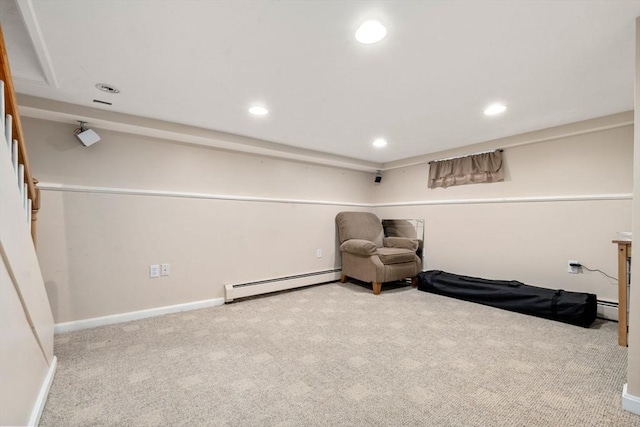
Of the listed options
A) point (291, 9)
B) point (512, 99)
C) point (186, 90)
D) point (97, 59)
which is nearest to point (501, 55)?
point (512, 99)

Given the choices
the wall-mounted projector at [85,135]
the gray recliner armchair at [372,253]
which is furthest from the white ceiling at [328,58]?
the gray recliner armchair at [372,253]

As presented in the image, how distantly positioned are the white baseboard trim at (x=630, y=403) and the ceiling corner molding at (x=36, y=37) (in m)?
3.31

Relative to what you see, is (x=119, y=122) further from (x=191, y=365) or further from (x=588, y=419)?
(x=588, y=419)

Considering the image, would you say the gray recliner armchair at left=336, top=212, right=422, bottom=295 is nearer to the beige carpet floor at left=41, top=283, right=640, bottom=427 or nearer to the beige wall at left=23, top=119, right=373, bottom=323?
the beige wall at left=23, top=119, right=373, bottom=323

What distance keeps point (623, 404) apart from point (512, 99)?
2.02m

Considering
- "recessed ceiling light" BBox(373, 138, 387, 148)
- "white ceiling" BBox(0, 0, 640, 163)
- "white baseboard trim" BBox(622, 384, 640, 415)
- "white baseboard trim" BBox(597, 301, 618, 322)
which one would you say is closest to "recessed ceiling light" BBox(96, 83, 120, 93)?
"white ceiling" BBox(0, 0, 640, 163)

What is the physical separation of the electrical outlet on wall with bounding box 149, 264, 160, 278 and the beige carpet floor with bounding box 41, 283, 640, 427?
42 centimetres

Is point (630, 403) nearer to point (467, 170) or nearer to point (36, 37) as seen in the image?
point (467, 170)

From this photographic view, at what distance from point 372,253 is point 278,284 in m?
1.26

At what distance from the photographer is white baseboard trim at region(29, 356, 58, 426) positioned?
1153 millimetres

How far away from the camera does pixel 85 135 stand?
2.28m

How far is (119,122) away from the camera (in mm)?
2330

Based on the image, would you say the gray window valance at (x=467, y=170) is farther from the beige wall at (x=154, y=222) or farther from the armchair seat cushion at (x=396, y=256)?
the beige wall at (x=154, y=222)

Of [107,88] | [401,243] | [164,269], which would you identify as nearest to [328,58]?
[107,88]
